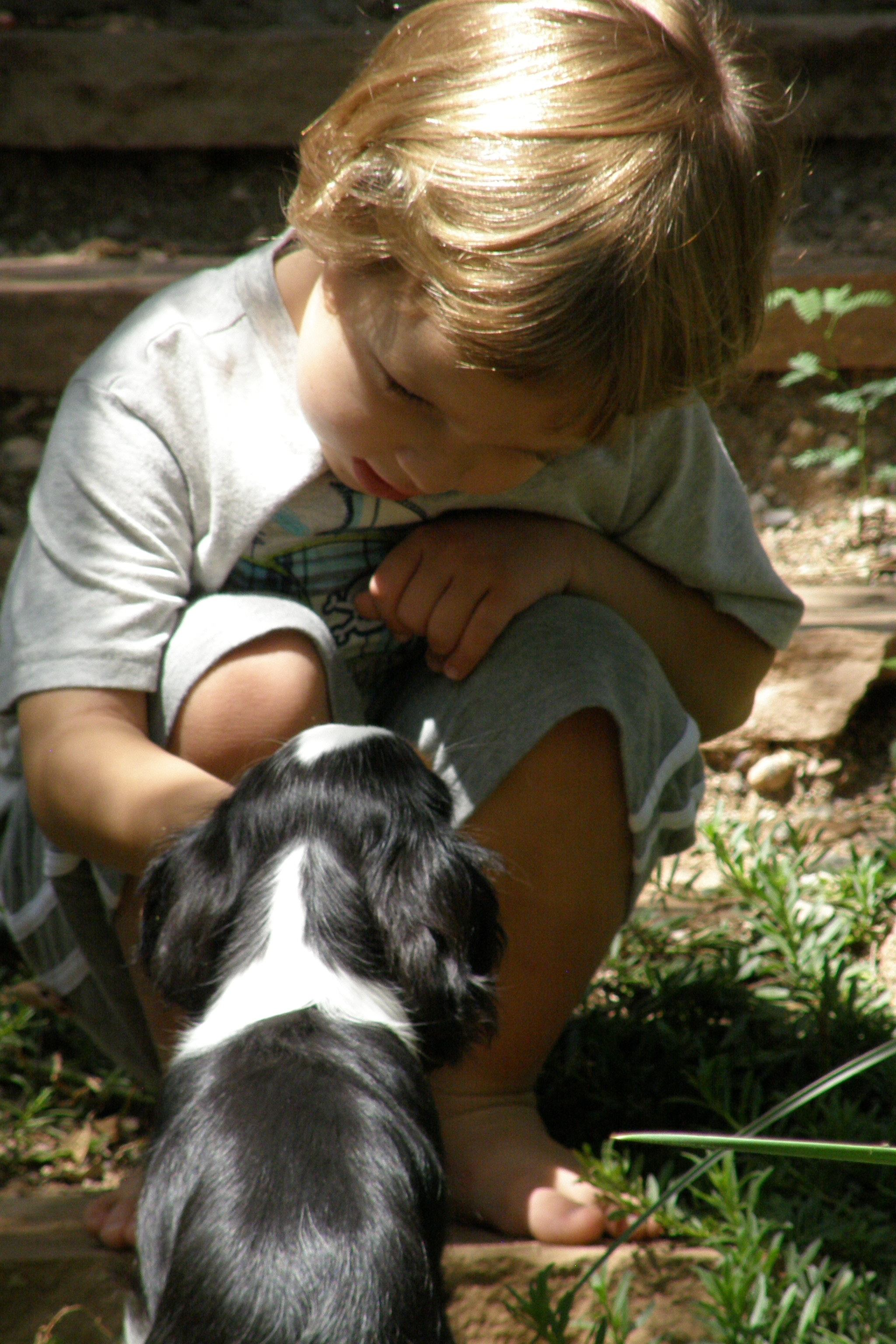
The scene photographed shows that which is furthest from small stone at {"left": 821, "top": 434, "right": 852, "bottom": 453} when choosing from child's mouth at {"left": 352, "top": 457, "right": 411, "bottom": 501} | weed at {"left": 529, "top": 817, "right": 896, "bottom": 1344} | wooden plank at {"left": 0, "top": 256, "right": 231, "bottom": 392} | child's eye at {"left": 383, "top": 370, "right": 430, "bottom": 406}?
child's eye at {"left": 383, "top": 370, "right": 430, "bottom": 406}

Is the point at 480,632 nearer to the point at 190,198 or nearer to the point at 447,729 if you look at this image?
the point at 447,729

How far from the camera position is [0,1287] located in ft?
4.71

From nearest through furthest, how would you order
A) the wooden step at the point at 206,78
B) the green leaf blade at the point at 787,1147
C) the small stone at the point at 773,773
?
the green leaf blade at the point at 787,1147 < the small stone at the point at 773,773 < the wooden step at the point at 206,78

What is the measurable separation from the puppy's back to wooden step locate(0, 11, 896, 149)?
2.38 m

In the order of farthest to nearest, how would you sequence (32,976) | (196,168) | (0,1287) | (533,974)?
1. (196,168)
2. (32,976)
3. (533,974)
4. (0,1287)

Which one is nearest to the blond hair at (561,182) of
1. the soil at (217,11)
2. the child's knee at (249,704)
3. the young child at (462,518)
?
the young child at (462,518)

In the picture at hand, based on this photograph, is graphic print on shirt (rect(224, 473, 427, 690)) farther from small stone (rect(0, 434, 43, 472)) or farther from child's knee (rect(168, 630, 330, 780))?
small stone (rect(0, 434, 43, 472))

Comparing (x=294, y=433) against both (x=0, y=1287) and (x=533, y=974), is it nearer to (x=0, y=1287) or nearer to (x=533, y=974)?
(x=533, y=974)

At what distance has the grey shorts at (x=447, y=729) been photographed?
1581 mm

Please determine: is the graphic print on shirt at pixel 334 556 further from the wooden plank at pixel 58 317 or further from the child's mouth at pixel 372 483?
the wooden plank at pixel 58 317

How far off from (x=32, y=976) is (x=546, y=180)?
4.85 ft

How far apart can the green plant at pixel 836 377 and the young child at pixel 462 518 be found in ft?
2.89

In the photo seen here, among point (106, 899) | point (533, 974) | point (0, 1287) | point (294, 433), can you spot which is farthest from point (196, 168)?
point (0, 1287)

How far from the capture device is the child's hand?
1661 mm
